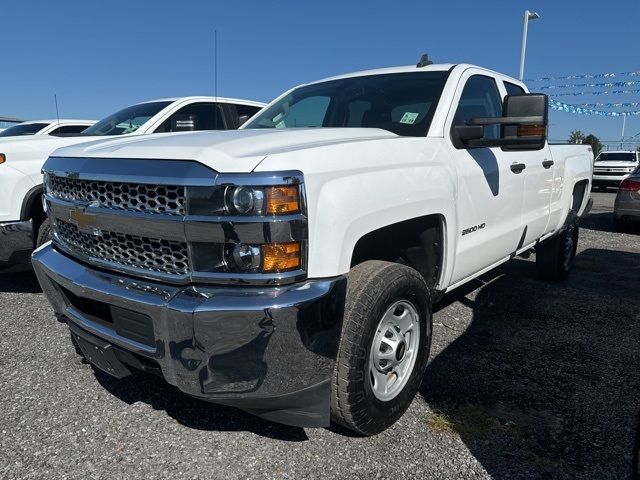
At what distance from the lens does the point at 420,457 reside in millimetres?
2305

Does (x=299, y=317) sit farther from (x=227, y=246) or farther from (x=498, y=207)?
(x=498, y=207)

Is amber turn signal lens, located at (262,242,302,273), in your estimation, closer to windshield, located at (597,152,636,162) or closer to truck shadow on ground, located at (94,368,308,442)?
A: truck shadow on ground, located at (94,368,308,442)

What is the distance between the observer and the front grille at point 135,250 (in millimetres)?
1968

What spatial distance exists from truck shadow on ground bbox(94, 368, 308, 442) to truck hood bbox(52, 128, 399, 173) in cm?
123

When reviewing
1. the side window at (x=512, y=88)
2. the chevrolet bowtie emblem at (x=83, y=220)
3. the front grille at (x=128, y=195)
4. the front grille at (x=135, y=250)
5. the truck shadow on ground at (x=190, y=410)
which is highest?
the side window at (x=512, y=88)

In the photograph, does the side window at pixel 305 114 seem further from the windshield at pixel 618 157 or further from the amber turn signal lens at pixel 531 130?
the windshield at pixel 618 157

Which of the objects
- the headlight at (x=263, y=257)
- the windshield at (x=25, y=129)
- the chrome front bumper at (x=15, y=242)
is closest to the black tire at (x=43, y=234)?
the chrome front bumper at (x=15, y=242)

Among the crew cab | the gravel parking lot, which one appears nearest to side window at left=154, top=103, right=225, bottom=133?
the gravel parking lot

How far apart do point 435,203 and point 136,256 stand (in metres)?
1.51

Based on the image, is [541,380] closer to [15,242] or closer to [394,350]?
[394,350]

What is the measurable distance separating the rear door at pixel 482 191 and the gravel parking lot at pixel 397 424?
27.9 inches

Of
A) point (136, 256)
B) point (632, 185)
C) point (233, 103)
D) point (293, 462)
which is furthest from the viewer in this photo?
point (632, 185)

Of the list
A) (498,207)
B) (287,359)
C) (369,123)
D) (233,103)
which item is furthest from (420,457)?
(233,103)

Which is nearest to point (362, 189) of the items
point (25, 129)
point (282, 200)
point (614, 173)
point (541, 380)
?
point (282, 200)
